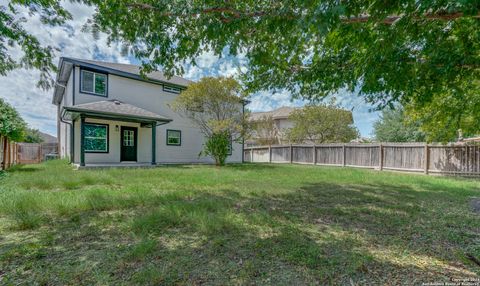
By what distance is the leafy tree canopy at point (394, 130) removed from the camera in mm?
19375

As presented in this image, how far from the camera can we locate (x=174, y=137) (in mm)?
14102

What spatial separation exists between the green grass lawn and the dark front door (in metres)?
6.96

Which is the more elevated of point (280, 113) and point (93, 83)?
point (280, 113)

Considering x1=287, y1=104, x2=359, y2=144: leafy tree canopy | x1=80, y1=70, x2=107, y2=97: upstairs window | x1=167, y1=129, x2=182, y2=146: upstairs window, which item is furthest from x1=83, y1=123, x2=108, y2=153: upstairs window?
x1=287, y1=104, x2=359, y2=144: leafy tree canopy

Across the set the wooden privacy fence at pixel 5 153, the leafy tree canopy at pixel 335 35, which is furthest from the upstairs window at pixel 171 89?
the leafy tree canopy at pixel 335 35

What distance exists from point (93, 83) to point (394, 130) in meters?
23.0

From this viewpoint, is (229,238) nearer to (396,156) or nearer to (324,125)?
(396,156)

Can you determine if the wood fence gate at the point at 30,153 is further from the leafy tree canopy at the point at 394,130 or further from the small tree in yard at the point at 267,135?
the leafy tree canopy at the point at 394,130

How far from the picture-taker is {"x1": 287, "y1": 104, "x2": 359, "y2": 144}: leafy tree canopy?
20.1m

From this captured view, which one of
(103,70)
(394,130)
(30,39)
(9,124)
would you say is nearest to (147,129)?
(103,70)

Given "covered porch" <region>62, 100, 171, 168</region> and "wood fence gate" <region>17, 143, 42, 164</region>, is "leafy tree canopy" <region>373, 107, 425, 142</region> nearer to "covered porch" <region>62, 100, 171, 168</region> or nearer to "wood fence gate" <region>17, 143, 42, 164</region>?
"covered porch" <region>62, 100, 171, 168</region>

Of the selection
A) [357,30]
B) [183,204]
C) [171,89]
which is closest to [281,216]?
[183,204]

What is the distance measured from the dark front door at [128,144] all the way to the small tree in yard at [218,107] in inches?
104

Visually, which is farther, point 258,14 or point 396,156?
point 396,156
